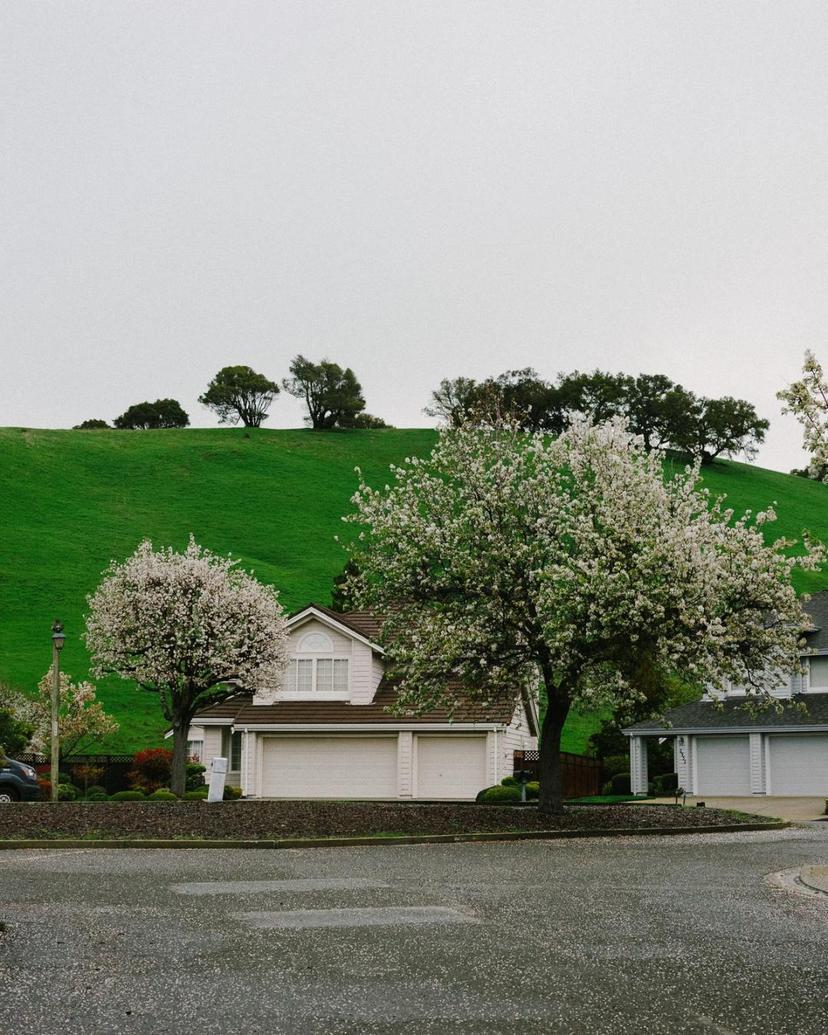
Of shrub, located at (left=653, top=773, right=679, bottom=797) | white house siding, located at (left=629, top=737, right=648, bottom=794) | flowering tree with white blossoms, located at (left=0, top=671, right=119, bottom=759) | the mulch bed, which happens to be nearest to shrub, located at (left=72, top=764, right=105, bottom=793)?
flowering tree with white blossoms, located at (left=0, top=671, right=119, bottom=759)

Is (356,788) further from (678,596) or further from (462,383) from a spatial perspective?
(462,383)

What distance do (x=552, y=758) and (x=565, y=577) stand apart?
588cm

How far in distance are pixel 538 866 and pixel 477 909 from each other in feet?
18.3

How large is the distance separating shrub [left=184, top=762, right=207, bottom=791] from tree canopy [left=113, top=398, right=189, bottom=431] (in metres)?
102

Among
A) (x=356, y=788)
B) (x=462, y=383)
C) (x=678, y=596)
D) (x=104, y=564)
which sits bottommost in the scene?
(x=356, y=788)

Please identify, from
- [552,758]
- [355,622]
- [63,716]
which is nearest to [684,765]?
[355,622]

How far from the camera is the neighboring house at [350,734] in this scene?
4725 cm

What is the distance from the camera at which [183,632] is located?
41688mm

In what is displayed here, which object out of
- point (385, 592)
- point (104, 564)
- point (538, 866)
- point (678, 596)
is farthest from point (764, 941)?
point (104, 564)

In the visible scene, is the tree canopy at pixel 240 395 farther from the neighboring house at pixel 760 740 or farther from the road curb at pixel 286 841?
the road curb at pixel 286 841

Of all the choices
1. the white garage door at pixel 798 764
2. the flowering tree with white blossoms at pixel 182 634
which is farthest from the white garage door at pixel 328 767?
the white garage door at pixel 798 764

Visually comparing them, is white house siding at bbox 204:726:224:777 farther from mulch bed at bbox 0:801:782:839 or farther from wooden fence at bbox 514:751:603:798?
mulch bed at bbox 0:801:782:839

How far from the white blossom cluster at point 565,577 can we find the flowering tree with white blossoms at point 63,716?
26798 millimetres

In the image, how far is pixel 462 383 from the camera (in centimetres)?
12031
